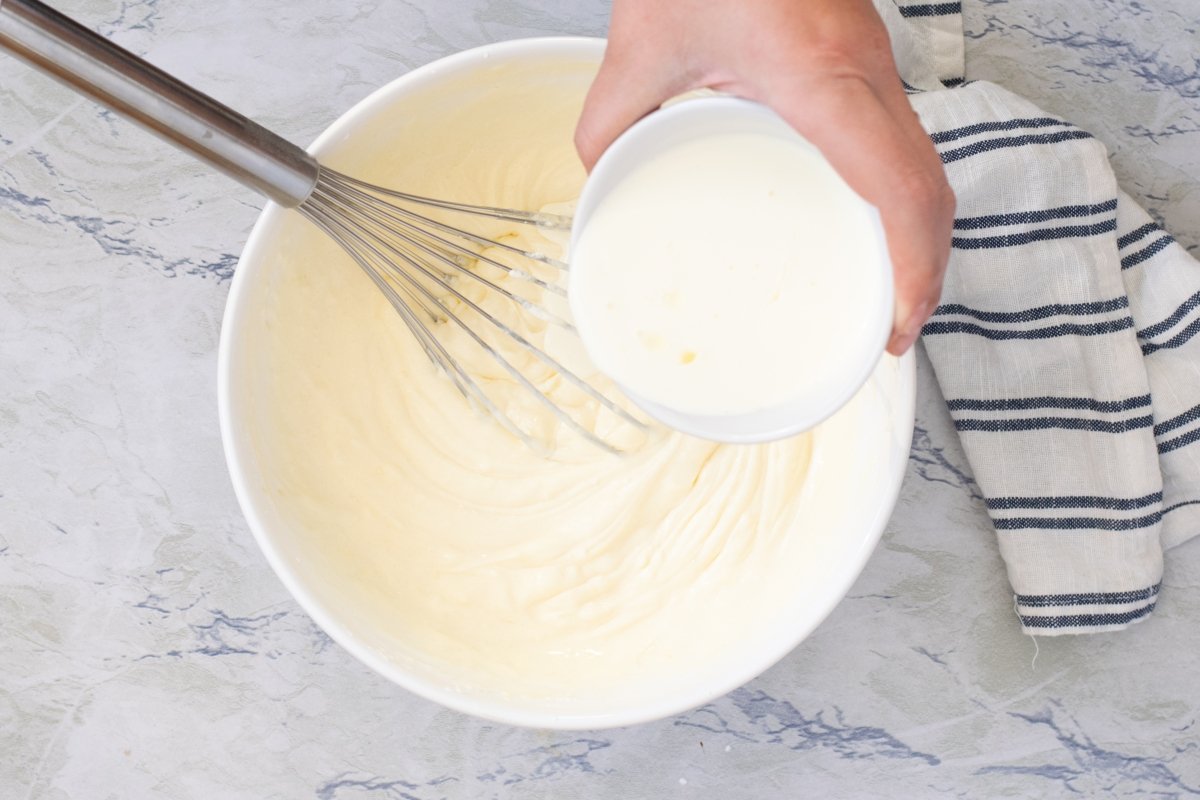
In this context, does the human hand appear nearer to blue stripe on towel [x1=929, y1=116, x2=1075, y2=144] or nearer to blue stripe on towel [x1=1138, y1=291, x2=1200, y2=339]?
blue stripe on towel [x1=929, y1=116, x2=1075, y2=144]

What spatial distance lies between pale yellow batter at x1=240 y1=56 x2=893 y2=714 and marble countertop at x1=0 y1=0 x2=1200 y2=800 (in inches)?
5.1

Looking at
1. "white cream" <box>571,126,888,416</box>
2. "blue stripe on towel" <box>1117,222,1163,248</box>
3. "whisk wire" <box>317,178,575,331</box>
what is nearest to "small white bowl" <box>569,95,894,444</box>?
"white cream" <box>571,126,888,416</box>

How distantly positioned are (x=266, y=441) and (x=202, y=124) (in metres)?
0.27

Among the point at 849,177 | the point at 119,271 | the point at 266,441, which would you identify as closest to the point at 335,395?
the point at 266,441

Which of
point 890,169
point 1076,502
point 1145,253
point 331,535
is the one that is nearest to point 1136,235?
point 1145,253

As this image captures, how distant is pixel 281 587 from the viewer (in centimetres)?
91

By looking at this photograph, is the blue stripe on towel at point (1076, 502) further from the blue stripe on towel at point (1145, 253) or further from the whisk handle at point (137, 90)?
the whisk handle at point (137, 90)

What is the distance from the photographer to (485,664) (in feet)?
2.64

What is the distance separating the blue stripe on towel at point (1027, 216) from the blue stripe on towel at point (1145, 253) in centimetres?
5

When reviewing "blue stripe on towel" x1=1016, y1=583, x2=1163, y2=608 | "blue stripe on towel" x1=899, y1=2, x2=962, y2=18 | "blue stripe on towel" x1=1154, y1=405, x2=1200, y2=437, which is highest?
"blue stripe on towel" x1=899, y1=2, x2=962, y2=18

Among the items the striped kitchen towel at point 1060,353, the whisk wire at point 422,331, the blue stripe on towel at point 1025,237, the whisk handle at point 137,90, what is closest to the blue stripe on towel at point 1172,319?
the striped kitchen towel at point 1060,353

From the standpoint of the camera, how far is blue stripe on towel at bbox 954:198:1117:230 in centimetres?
84

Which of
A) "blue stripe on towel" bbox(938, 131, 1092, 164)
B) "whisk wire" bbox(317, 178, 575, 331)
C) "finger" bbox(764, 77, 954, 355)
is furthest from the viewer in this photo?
"blue stripe on towel" bbox(938, 131, 1092, 164)

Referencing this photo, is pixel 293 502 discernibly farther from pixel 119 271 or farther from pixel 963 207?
pixel 963 207
